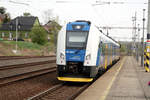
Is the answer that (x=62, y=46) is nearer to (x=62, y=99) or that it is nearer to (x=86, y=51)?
(x=86, y=51)

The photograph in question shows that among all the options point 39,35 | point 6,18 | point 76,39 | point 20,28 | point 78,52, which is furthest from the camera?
point 6,18

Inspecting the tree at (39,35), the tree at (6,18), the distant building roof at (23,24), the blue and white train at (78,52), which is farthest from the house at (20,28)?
the blue and white train at (78,52)

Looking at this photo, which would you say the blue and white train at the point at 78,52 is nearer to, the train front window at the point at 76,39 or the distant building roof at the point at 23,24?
the train front window at the point at 76,39

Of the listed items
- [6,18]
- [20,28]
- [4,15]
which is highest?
[4,15]

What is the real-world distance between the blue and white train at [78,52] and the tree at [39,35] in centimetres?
4522

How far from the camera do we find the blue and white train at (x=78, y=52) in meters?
11.9

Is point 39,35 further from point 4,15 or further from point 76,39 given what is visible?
point 76,39

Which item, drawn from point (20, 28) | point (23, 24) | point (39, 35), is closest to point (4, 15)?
point (23, 24)

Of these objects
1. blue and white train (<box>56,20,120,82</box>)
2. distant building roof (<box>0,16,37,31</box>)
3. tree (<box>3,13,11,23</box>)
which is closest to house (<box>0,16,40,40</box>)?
distant building roof (<box>0,16,37,31</box>)

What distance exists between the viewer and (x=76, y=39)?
12438 mm

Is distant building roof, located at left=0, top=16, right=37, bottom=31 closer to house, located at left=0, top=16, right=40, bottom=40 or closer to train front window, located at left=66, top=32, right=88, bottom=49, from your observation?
house, located at left=0, top=16, right=40, bottom=40

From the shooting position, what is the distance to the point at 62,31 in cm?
1268

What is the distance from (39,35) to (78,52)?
47.5 m

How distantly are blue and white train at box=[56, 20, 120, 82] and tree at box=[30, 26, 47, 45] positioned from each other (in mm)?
45216
